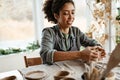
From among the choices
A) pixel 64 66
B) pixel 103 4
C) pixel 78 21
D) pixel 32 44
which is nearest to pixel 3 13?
pixel 32 44

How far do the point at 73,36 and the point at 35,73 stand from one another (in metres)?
0.60

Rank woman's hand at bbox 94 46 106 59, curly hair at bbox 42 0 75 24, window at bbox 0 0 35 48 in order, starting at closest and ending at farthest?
woman's hand at bbox 94 46 106 59, curly hair at bbox 42 0 75 24, window at bbox 0 0 35 48

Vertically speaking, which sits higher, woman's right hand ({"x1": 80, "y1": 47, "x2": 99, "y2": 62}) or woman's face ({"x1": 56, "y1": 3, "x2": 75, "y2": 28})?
woman's face ({"x1": 56, "y1": 3, "x2": 75, "y2": 28})

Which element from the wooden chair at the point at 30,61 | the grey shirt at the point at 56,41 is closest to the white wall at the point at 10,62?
the wooden chair at the point at 30,61

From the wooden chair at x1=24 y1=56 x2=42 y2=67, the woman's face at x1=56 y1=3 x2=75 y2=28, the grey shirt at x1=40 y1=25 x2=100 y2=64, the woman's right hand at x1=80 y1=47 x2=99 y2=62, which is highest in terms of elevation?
the woman's face at x1=56 y1=3 x2=75 y2=28

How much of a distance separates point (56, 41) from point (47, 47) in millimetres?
165

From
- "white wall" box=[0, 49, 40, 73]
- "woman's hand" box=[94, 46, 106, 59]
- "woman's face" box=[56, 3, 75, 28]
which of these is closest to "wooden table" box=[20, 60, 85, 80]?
"woman's hand" box=[94, 46, 106, 59]

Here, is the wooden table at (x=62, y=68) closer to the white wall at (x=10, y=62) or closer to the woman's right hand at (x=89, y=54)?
the woman's right hand at (x=89, y=54)

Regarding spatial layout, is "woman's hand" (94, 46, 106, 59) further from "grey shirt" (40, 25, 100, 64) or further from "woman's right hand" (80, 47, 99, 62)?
"grey shirt" (40, 25, 100, 64)

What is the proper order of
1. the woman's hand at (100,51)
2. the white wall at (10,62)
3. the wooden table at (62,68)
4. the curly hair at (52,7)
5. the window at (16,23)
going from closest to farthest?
the wooden table at (62,68) < the woman's hand at (100,51) < the curly hair at (52,7) < the white wall at (10,62) < the window at (16,23)

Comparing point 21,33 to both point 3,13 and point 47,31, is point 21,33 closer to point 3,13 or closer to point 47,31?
point 3,13

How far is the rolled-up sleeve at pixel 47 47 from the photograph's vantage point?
140 cm

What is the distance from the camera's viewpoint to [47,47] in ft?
4.86

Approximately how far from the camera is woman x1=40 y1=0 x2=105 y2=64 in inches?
56.1
